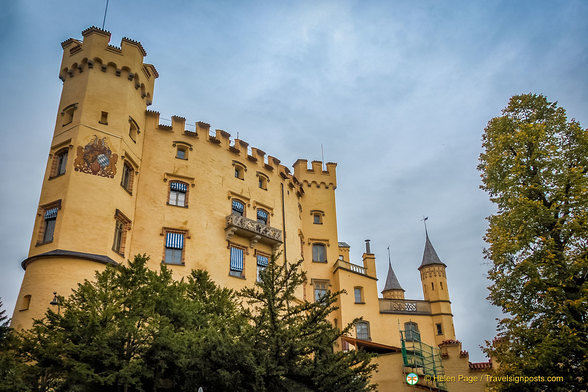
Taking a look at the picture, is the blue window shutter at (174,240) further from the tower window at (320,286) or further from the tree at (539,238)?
the tree at (539,238)

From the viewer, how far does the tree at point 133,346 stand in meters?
15.4

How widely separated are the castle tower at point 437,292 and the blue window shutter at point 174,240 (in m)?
25.3

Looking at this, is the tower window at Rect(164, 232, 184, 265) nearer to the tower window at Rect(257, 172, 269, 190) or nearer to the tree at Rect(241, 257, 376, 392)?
the tower window at Rect(257, 172, 269, 190)

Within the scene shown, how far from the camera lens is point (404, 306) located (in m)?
42.9

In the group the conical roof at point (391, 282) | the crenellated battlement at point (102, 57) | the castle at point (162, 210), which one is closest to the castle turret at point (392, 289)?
the conical roof at point (391, 282)

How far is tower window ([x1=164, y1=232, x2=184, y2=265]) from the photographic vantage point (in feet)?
93.2

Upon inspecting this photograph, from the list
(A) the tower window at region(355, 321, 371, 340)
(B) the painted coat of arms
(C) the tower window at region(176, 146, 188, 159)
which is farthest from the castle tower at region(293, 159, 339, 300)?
(B) the painted coat of arms

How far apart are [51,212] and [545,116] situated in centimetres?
2394

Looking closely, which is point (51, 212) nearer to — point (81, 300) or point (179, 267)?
point (179, 267)

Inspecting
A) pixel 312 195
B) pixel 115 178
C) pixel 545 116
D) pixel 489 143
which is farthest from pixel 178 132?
pixel 545 116

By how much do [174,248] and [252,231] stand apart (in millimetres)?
5391

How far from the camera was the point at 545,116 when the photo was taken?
20.9 metres

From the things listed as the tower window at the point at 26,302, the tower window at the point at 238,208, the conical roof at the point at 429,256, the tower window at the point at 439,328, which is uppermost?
the conical roof at the point at 429,256

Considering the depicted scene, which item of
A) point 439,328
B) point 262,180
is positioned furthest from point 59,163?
point 439,328
